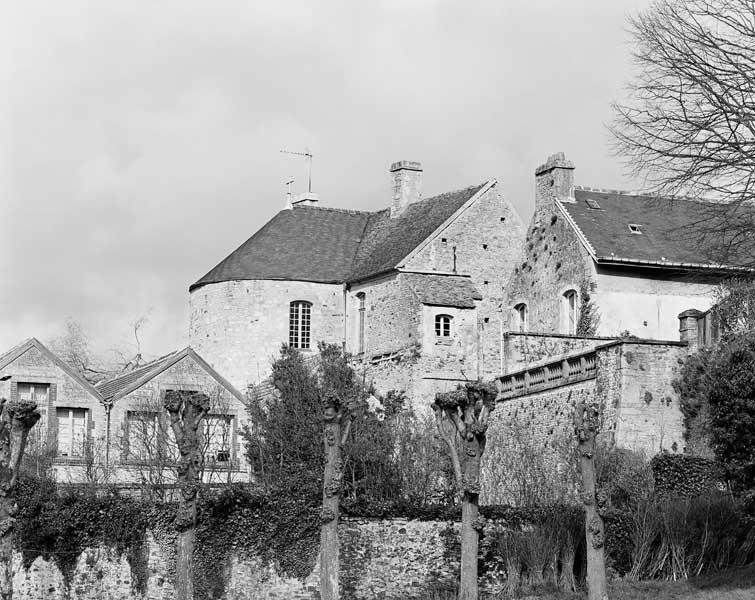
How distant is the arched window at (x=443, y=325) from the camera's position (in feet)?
154

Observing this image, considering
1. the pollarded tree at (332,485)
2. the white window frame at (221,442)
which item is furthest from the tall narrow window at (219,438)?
the pollarded tree at (332,485)

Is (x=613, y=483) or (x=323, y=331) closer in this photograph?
(x=613, y=483)

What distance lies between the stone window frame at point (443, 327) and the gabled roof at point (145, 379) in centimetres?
625

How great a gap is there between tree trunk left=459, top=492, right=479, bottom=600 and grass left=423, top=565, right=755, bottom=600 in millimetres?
1319

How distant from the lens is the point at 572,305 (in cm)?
4341

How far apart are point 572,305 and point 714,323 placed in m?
9.73

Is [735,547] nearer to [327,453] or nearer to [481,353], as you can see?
[327,453]

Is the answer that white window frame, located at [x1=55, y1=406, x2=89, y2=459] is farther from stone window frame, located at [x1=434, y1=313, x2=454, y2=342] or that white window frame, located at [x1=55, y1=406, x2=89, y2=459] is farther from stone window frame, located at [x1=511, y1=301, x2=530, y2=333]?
stone window frame, located at [x1=511, y1=301, x2=530, y2=333]

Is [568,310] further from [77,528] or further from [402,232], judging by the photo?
[77,528]

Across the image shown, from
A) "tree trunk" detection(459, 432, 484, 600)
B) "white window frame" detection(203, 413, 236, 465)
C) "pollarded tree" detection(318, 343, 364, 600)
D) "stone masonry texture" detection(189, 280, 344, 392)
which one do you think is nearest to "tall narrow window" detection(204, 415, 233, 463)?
"white window frame" detection(203, 413, 236, 465)

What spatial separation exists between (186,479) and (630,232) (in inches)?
831

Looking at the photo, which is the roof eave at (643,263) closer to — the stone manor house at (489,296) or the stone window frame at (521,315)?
the stone manor house at (489,296)

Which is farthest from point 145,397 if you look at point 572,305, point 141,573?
point 141,573

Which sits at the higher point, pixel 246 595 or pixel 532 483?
pixel 532 483
